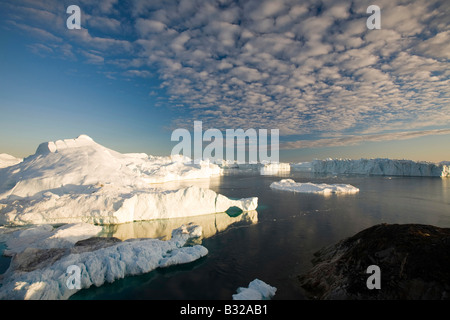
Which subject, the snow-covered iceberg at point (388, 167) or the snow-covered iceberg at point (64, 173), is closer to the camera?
the snow-covered iceberg at point (64, 173)

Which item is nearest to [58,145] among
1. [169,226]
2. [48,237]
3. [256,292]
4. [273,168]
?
[48,237]

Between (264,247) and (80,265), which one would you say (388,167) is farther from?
(80,265)

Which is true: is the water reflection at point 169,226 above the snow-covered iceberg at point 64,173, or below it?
below

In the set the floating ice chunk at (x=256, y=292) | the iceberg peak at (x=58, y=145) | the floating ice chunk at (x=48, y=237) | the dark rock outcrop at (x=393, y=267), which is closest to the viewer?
the dark rock outcrop at (x=393, y=267)

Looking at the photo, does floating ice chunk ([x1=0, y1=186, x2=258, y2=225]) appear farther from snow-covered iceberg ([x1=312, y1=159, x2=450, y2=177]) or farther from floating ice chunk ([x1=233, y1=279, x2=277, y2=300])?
snow-covered iceberg ([x1=312, y1=159, x2=450, y2=177])

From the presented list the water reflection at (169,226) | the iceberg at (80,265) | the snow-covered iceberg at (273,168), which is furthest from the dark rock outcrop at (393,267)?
the snow-covered iceberg at (273,168)

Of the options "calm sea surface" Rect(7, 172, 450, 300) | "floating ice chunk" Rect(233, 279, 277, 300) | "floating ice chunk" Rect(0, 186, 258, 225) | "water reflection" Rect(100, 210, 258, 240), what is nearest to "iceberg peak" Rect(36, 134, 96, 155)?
"floating ice chunk" Rect(0, 186, 258, 225)

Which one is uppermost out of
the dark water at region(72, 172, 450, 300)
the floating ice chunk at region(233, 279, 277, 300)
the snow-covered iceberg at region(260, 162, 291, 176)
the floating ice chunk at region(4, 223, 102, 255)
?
the snow-covered iceberg at region(260, 162, 291, 176)

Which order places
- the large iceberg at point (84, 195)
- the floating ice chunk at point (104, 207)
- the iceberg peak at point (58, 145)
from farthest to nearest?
the iceberg peak at point (58, 145) → the large iceberg at point (84, 195) → the floating ice chunk at point (104, 207)

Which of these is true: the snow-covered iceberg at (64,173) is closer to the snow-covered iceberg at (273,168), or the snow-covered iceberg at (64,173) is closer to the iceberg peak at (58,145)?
the iceberg peak at (58,145)
